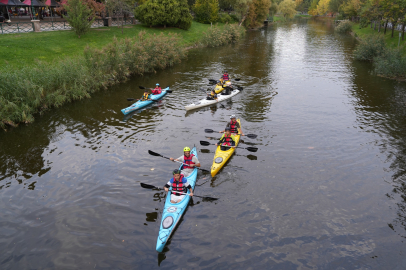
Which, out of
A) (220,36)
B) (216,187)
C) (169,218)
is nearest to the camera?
(169,218)

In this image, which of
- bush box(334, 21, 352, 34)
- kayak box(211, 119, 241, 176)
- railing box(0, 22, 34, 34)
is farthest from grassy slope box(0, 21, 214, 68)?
Result: bush box(334, 21, 352, 34)

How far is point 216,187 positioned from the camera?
13359 millimetres

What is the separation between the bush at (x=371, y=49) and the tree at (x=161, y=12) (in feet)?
99.8

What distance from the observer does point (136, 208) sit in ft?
39.2

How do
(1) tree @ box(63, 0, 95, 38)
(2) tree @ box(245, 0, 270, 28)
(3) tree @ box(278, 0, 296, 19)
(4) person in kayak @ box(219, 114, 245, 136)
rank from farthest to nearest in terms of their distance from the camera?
1. (3) tree @ box(278, 0, 296, 19)
2. (2) tree @ box(245, 0, 270, 28)
3. (1) tree @ box(63, 0, 95, 38)
4. (4) person in kayak @ box(219, 114, 245, 136)

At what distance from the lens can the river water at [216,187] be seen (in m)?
9.91

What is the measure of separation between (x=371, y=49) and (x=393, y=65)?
9.05m

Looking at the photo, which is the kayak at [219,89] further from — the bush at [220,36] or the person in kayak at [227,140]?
the bush at [220,36]

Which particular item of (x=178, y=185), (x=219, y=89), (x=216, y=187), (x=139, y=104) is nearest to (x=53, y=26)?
(x=139, y=104)

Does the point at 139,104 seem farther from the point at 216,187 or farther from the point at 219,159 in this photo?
the point at 216,187

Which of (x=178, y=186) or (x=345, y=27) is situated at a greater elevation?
(x=345, y=27)

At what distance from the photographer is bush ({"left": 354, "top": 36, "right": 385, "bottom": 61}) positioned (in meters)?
36.1

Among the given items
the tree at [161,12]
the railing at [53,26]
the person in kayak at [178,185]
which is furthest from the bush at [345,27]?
the person in kayak at [178,185]

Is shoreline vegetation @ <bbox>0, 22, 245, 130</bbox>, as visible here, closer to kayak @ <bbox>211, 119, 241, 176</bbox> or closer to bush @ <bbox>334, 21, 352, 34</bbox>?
kayak @ <bbox>211, 119, 241, 176</bbox>
